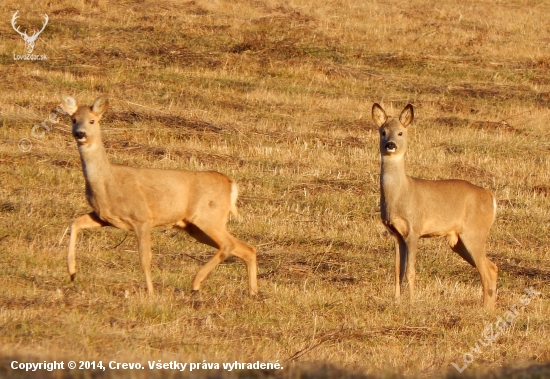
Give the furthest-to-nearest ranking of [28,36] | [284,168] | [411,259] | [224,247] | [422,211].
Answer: [28,36] < [284,168] < [422,211] < [411,259] < [224,247]

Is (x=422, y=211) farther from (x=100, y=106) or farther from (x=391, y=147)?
(x=100, y=106)

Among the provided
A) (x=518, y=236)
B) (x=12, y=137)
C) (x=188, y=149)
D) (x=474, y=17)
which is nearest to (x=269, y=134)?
(x=188, y=149)

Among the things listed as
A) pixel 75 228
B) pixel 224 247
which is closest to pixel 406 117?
pixel 224 247

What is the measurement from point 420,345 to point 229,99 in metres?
12.3

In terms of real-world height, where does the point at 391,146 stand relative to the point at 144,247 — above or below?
above

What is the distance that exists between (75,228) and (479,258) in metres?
4.74

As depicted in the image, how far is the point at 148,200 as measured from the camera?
9.64m

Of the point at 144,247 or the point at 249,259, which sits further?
the point at 249,259

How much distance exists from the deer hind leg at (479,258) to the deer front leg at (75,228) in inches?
170

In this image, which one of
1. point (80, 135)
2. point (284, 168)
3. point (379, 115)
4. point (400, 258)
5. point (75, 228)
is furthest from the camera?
point (284, 168)

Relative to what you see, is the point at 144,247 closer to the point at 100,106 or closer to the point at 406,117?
the point at 100,106

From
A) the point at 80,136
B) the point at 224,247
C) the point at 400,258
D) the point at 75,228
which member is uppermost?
the point at 80,136

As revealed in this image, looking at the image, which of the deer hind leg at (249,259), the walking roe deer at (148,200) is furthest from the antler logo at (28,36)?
the deer hind leg at (249,259)

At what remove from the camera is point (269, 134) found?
17.5 metres
